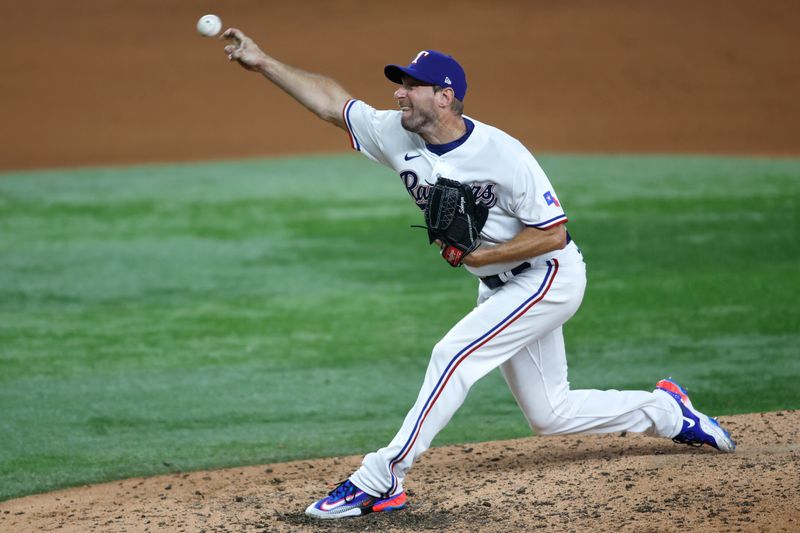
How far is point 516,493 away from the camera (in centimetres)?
441

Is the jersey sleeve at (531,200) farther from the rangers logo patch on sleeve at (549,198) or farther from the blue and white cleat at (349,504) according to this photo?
the blue and white cleat at (349,504)

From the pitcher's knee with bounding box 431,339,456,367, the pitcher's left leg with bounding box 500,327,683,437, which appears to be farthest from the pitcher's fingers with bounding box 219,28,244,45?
the pitcher's left leg with bounding box 500,327,683,437

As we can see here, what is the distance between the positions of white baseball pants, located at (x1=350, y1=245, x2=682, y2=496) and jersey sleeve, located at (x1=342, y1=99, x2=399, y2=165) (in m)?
0.70

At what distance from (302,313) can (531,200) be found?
403 centimetres

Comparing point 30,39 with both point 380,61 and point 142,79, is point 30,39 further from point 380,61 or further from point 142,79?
point 380,61

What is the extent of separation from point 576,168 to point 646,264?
4930mm

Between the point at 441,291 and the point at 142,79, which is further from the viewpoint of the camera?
the point at 142,79

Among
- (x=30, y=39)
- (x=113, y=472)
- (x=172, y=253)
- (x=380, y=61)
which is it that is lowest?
(x=113, y=472)

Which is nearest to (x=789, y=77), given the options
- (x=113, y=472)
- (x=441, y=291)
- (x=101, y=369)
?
(x=441, y=291)

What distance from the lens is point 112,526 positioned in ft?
14.1

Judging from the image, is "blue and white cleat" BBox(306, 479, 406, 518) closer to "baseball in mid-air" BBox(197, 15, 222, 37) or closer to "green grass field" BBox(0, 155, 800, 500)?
"green grass field" BBox(0, 155, 800, 500)

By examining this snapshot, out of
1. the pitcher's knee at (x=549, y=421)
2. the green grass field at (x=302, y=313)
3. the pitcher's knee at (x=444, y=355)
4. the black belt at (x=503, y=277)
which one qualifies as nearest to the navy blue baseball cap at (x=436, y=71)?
the black belt at (x=503, y=277)

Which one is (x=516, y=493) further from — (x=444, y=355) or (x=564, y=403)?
(x=444, y=355)

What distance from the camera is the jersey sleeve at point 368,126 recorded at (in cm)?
455
